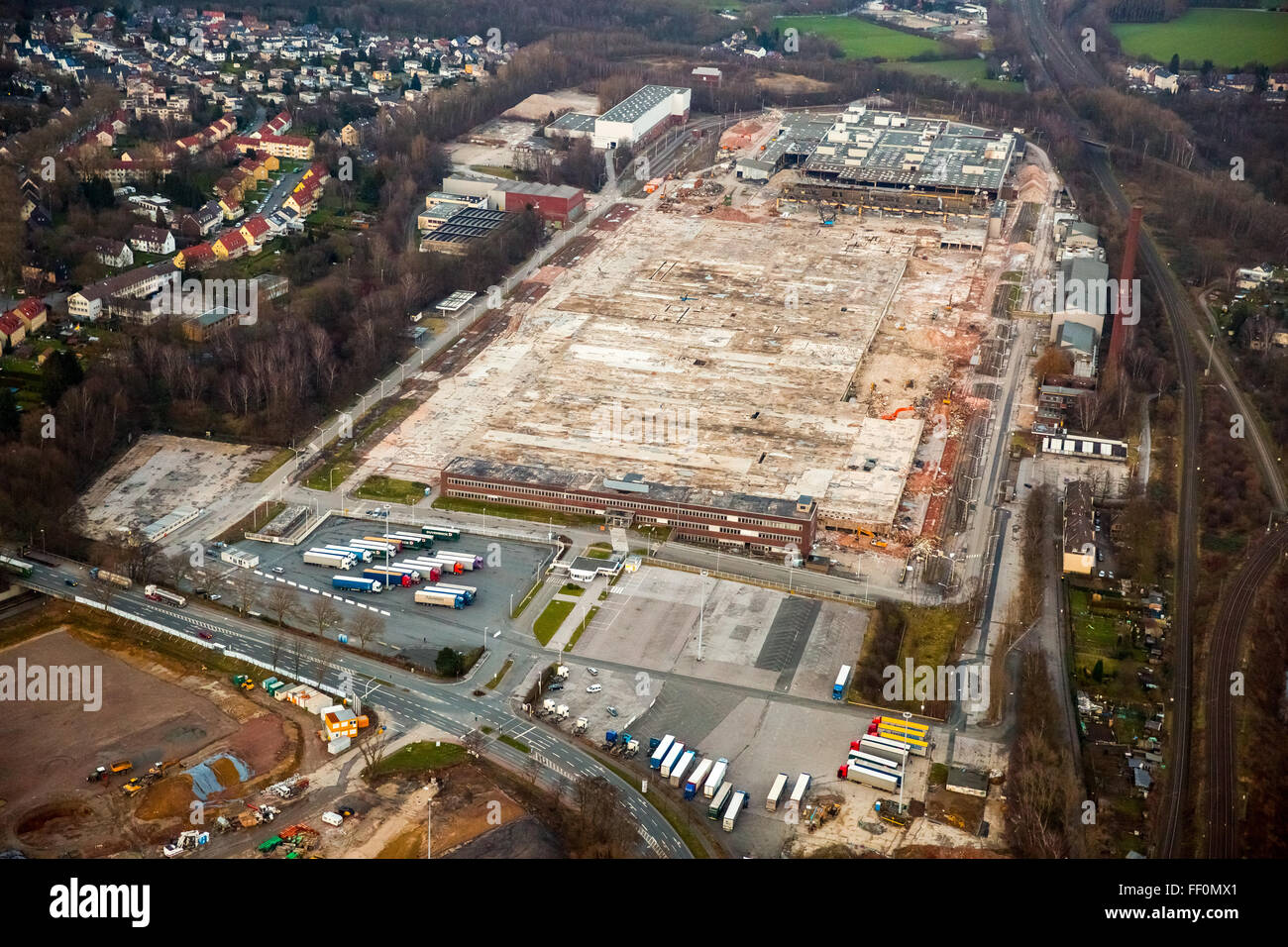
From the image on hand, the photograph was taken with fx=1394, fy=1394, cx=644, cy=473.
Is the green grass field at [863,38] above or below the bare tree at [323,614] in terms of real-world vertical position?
above

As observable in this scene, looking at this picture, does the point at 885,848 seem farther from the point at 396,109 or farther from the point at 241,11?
the point at 241,11

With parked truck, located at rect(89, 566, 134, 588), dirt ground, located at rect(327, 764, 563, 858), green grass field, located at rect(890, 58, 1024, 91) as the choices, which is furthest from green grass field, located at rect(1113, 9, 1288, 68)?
dirt ground, located at rect(327, 764, 563, 858)

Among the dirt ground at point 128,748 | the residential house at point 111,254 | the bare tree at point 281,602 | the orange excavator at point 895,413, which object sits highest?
the residential house at point 111,254

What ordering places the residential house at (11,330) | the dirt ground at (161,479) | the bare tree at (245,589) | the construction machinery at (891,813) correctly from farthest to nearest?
the residential house at (11,330) → the dirt ground at (161,479) → the bare tree at (245,589) → the construction machinery at (891,813)

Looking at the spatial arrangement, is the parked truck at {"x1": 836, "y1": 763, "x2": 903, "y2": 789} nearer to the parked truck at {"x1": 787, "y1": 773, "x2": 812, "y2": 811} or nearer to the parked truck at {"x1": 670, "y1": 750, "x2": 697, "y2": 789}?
the parked truck at {"x1": 787, "y1": 773, "x2": 812, "y2": 811}

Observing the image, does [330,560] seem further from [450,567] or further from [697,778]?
[697,778]

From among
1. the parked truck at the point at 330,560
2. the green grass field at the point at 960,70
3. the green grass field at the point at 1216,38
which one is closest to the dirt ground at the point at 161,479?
the parked truck at the point at 330,560

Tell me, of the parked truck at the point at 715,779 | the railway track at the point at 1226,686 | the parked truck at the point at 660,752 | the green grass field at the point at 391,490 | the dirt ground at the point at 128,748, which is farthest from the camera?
the green grass field at the point at 391,490

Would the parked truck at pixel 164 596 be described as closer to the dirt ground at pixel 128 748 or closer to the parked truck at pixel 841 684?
the dirt ground at pixel 128 748
